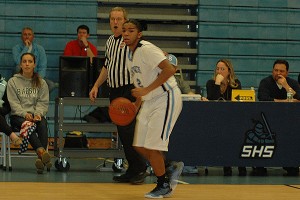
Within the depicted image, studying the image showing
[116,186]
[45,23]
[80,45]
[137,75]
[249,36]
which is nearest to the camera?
[137,75]

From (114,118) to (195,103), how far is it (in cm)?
218

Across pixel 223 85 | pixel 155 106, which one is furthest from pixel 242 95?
pixel 155 106

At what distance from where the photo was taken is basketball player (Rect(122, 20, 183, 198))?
281 inches

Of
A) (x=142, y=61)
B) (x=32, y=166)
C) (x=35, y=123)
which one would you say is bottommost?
(x=32, y=166)

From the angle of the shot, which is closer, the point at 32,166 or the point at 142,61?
the point at 142,61

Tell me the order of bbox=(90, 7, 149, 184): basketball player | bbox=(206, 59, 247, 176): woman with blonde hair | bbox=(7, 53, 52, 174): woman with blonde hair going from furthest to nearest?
bbox=(206, 59, 247, 176): woman with blonde hair, bbox=(7, 53, 52, 174): woman with blonde hair, bbox=(90, 7, 149, 184): basketball player

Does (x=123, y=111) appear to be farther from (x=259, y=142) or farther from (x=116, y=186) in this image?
(x=259, y=142)

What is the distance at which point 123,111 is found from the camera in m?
7.50

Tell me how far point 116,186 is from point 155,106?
1452mm

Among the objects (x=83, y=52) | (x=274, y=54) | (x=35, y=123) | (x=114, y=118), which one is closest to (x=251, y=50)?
(x=274, y=54)

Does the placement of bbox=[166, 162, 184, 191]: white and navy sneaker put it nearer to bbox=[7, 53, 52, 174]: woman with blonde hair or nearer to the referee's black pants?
the referee's black pants

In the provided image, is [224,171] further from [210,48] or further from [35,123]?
[210,48]

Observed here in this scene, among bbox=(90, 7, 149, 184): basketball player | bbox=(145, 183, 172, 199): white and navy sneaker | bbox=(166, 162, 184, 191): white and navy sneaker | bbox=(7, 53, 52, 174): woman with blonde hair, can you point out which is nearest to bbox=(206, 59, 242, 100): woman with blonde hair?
bbox=(90, 7, 149, 184): basketball player

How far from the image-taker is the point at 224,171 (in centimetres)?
1002
